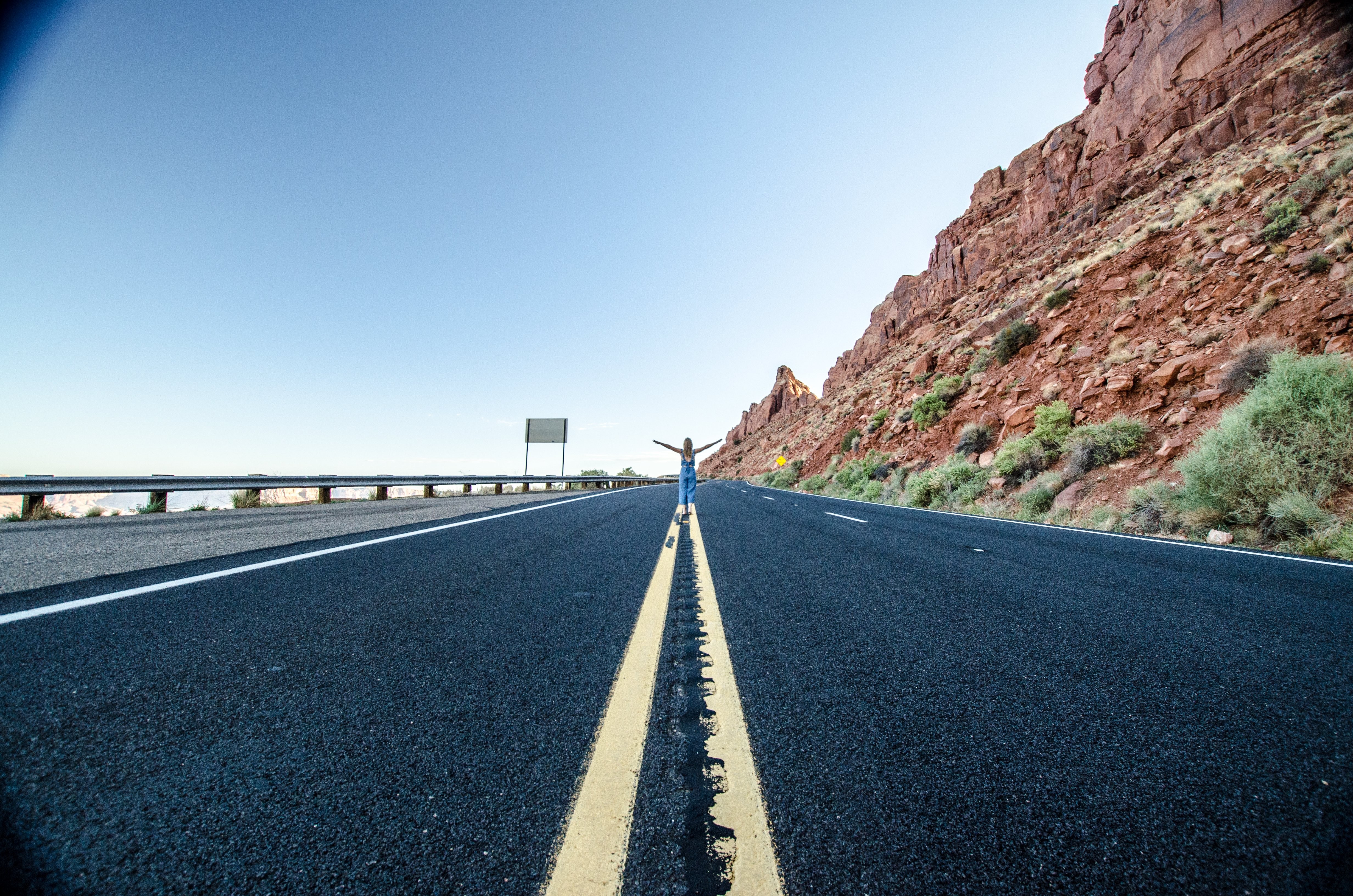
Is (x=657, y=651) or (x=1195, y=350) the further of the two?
(x=1195, y=350)

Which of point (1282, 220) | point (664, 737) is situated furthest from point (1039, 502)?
point (664, 737)

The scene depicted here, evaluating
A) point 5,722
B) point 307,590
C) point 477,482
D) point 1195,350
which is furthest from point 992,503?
point 477,482

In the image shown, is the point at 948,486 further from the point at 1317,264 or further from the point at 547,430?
the point at 547,430

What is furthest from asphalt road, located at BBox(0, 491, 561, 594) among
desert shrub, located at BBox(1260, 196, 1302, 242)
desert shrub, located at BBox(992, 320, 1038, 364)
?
desert shrub, located at BBox(1260, 196, 1302, 242)

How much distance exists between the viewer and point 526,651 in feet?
7.71

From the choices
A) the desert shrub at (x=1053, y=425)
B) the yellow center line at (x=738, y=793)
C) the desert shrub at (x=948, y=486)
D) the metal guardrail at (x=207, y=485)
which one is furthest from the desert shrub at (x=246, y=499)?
the desert shrub at (x=1053, y=425)

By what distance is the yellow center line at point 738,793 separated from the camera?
107 centimetres

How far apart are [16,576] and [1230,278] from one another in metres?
21.6

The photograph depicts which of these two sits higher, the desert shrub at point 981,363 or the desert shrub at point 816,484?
the desert shrub at point 981,363

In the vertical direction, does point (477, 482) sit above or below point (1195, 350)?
below

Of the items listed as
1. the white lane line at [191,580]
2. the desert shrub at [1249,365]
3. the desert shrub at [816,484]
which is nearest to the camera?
the white lane line at [191,580]

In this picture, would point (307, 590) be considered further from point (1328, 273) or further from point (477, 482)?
point (1328, 273)

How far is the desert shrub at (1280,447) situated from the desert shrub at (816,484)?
54.4ft

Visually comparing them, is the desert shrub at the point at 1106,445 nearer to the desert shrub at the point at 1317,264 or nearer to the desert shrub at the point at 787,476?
the desert shrub at the point at 1317,264
